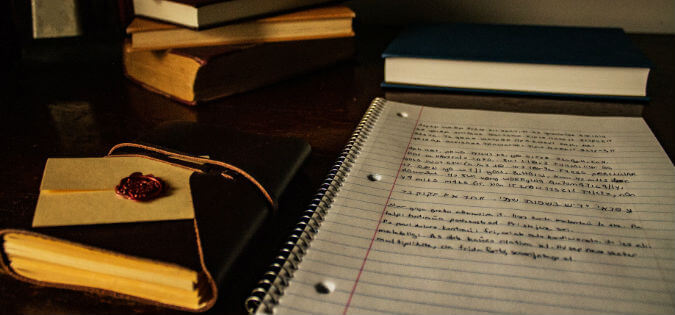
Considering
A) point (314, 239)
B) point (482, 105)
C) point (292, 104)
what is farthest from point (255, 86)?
point (314, 239)

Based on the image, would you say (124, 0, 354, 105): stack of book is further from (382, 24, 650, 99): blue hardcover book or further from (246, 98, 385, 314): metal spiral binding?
(246, 98, 385, 314): metal spiral binding

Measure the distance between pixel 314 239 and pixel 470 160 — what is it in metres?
0.23

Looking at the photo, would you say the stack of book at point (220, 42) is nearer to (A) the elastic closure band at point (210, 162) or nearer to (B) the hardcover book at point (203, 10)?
(B) the hardcover book at point (203, 10)

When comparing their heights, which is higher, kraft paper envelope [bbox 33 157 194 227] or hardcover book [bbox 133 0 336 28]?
hardcover book [bbox 133 0 336 28]

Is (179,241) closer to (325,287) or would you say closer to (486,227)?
(325,287)

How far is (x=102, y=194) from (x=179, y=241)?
10cm

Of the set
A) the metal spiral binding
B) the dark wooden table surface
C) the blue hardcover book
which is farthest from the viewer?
the blue hardcover book

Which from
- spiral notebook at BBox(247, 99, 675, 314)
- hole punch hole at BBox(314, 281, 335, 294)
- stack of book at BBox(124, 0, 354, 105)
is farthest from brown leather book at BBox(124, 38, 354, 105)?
hole punch hole at BBox(314, 281, 335, 294)

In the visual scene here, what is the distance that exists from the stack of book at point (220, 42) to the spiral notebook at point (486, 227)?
0.27 meters

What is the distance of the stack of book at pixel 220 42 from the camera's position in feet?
2.63

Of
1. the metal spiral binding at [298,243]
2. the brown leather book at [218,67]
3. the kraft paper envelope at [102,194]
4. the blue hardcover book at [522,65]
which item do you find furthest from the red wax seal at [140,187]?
the blue hardcover book at [522,65]

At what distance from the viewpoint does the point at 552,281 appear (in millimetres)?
413

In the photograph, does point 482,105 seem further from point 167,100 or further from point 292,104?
point 167,100

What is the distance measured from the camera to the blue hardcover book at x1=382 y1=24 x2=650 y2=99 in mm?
791
